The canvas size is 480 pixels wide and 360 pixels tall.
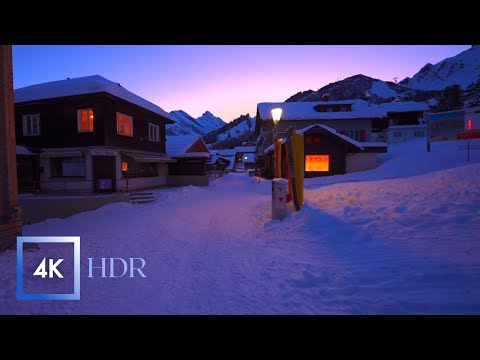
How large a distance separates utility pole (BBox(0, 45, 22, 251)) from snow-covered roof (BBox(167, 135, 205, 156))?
15.9m

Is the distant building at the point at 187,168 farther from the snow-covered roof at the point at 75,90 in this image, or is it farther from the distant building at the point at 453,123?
the distant building at the point at 453,123

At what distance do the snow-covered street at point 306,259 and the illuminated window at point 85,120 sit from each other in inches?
327

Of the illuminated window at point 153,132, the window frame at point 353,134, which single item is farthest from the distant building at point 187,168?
the window frame at point 353,134

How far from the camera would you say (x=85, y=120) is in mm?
14344

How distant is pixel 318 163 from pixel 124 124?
17921mm

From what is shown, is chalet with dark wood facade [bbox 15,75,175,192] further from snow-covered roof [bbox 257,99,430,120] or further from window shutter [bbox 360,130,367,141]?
window shutter [bbox 360,130,367,141]

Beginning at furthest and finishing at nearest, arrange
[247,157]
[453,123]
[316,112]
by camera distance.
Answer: [247,157] → [316,112] → [453,123]

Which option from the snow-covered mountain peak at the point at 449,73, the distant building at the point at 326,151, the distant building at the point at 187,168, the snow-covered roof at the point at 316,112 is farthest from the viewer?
the snow-covered mountain peak at the point at 449,73

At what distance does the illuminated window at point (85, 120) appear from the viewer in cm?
Answer: 1420

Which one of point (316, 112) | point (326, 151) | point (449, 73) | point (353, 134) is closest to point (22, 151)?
point (326, 151)

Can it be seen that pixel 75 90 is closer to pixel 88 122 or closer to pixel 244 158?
pixel 88 122

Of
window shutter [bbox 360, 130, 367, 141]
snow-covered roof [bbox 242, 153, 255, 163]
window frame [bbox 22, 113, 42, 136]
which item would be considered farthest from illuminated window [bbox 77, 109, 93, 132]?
snow-covered roof [bbox 242, 153, 255, 163]
